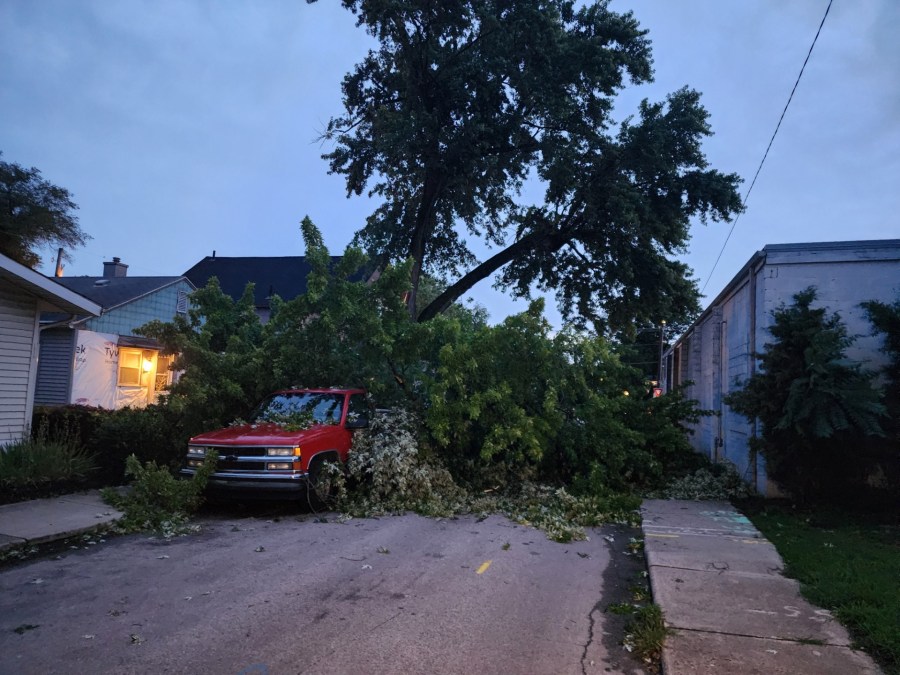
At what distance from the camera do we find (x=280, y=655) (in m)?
4.16

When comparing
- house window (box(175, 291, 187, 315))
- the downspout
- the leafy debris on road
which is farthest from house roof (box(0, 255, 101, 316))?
house window (box(175, 291, 187, 315))

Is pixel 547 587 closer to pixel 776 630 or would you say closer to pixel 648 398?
pixel 776 630

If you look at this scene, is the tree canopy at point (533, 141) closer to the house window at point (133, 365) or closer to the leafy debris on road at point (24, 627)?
the house window at point (133, 365)

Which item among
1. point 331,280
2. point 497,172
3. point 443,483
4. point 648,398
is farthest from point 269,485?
point 497,172

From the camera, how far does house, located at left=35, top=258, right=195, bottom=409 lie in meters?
18.4

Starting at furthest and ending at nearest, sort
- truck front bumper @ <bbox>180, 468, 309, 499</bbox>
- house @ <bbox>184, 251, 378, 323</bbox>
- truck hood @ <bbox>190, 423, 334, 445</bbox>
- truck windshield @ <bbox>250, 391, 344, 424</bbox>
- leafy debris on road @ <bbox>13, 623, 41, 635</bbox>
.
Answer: house @ <bbox>184, 251, 378, 323</bbox>
truck windshield @ <bbox>250, 391, 344, 424</bbox>
truck hood @ <bbox>190, 423, 334, 445</bbox>
truck front bumper @ <bbox>180, 468, 309, 499</bbox>
leafy debris on road @ <bbox>13, 623, 41, 635</bbox>

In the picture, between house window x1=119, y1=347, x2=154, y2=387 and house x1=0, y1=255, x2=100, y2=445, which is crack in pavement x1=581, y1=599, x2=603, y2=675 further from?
Answer: house window x1=119, y1=347, x2=154, y2=387

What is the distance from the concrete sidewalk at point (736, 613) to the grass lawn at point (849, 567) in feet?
0.43

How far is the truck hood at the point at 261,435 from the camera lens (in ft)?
28.4

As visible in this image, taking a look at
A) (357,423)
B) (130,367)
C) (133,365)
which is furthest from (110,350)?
(357,423)

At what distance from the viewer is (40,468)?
373 inches

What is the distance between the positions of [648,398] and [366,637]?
9.52 meters

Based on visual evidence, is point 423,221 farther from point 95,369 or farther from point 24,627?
point 24,627

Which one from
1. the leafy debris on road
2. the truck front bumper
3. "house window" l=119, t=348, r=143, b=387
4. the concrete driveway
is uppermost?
"house window" l=119, t=348, r=143, b=387
